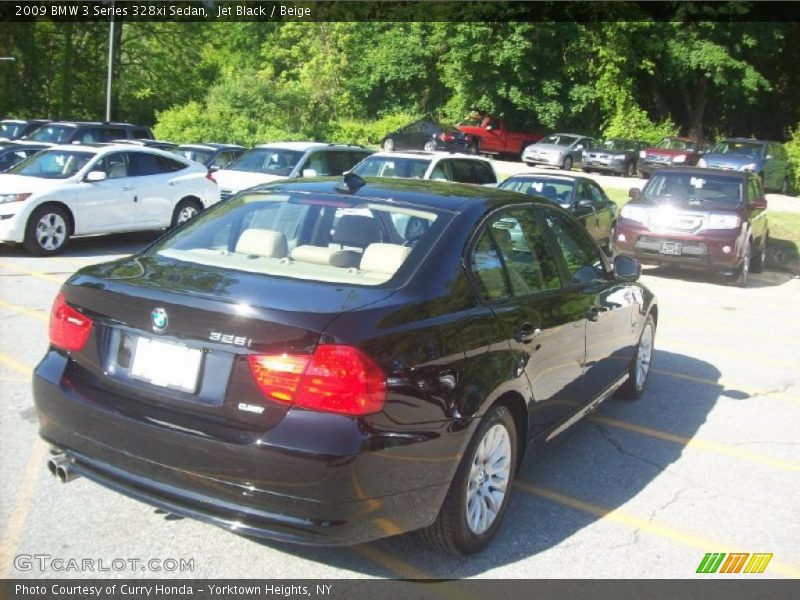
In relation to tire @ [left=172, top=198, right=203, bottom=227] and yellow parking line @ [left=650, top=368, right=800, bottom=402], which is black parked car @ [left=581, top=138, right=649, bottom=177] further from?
yellow parking line @ [left=650, top=368, right=800, bottom=402]

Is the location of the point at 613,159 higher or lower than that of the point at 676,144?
lower

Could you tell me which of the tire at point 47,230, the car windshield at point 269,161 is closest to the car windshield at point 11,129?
the car windshield at point 269,161

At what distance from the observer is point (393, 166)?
48.7 ft

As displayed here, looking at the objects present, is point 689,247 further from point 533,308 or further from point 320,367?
point 320,367

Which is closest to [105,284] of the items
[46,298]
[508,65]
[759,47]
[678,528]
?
[678,528]

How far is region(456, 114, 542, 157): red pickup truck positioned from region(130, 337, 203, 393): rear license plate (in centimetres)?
3407

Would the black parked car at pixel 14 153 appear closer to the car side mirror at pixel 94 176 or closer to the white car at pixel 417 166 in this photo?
the car side mirror at pixel 94 176

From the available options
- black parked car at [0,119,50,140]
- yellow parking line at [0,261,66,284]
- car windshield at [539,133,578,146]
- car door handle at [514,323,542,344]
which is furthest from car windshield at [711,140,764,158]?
car door handle at [514,323,542,344]

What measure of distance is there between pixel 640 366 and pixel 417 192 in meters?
2.89

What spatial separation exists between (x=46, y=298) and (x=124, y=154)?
198 inches

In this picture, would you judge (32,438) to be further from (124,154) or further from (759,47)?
(759,47)

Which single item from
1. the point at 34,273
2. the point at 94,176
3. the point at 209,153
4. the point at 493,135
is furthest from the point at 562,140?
the point at 34,273

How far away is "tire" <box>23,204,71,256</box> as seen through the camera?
1168 cm

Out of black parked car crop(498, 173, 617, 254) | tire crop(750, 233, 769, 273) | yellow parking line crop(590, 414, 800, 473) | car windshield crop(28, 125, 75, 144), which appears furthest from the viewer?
car windshield crop(28, 125, 75, 144)
